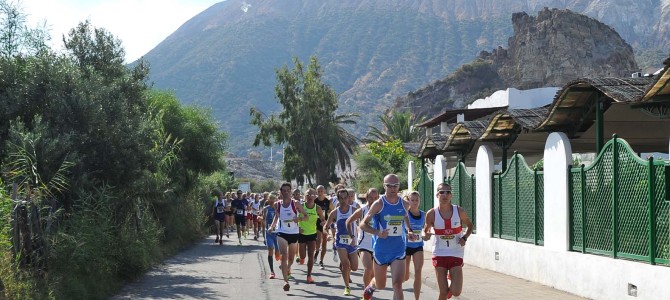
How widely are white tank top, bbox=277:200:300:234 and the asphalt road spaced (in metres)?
1.05

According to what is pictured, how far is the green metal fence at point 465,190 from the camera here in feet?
77.7

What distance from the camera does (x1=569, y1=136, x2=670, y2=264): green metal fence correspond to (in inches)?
484

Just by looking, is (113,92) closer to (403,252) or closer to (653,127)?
(403,252)

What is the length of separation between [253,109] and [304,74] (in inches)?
197

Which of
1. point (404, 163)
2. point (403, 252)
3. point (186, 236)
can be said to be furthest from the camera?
point (404, 163)

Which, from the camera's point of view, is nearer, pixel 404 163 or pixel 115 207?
pixel 115 207

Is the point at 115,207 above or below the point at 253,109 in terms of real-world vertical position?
below

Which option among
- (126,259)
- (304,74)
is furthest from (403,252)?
(304,74)

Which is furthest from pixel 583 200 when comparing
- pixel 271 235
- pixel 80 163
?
pixel 80 163

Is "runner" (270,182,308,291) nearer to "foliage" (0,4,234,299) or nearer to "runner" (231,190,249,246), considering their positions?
"foliage" (0,4,234,299)

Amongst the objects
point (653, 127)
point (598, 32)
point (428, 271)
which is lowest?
point (428, 271)

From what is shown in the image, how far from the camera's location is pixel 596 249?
48.2 ft

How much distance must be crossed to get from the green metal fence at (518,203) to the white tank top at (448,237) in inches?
251

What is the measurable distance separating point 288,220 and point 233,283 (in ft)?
6.03
